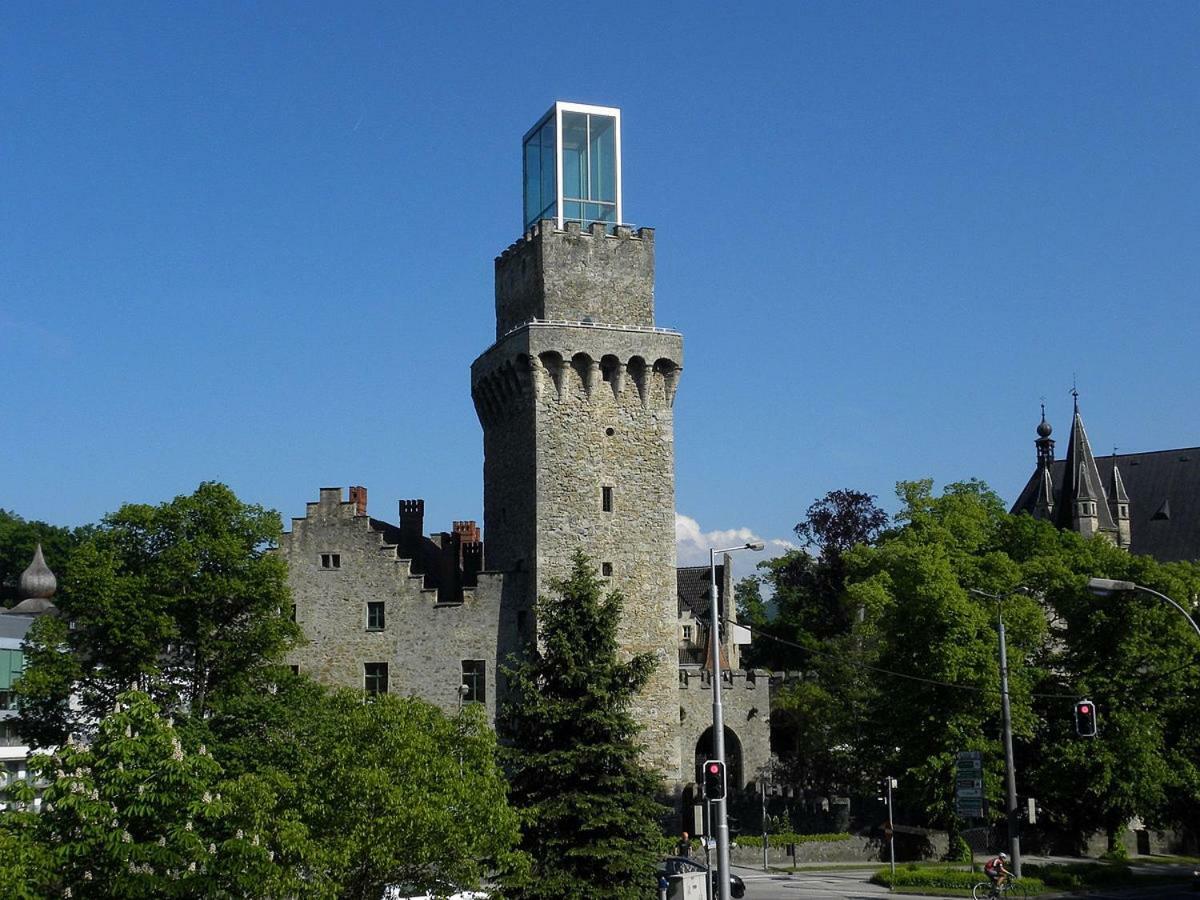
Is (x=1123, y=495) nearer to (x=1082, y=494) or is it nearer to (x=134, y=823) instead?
(x=1082, y=494)

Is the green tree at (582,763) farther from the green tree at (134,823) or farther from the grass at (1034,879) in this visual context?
the green tree at (134,823)

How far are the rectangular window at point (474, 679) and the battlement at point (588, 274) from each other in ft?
38.5

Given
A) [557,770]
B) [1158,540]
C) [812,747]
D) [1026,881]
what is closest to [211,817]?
[557,770]

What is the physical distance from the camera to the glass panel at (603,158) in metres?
51.9

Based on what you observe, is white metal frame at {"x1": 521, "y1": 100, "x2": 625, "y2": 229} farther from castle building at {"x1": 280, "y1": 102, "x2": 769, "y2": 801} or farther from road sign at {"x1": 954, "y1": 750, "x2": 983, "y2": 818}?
road sign at {"x1": 954, "y1": 750, "x2": 983, "y2": 818}

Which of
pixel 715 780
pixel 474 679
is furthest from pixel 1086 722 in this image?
pixel 474 679

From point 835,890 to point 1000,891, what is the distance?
197 inches

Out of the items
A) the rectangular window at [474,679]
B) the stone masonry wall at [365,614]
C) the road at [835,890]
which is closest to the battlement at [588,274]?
the stone masonry wall at [365,614]

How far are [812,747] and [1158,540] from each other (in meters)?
39.6

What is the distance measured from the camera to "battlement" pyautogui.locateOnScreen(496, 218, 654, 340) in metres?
50.4

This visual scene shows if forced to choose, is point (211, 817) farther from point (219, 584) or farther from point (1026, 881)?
point (1026, 881)

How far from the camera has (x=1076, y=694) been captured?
5022cm

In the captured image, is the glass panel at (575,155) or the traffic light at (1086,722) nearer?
the traffic light at (1086,722)

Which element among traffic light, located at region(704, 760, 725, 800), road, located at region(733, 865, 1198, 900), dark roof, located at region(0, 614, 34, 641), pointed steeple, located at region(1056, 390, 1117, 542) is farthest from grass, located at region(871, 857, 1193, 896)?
pointed steeple, located at region(1056, 390, 1117, 542)
